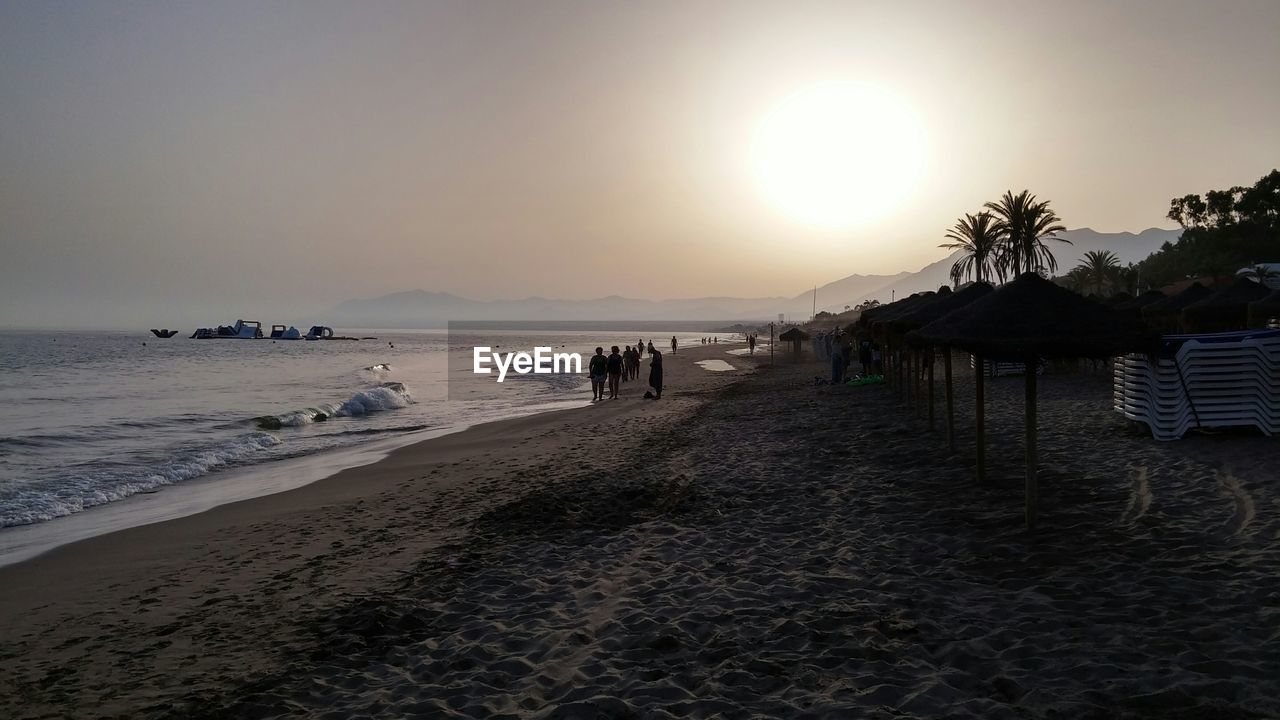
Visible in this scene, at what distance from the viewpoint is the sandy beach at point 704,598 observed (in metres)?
4.20

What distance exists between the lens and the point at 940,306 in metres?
12.8

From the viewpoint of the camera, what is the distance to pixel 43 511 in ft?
34.2

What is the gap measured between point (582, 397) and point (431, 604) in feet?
68.3

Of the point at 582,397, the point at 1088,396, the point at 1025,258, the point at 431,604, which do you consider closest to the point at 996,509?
the point at 431,604

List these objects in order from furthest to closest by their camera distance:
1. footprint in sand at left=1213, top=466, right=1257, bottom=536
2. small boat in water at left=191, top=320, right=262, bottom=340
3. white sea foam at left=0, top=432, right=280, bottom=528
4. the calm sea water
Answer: small boat in water at left=191, top=320, right=262, bottom=340 < the calm sea water < white sea foam at left=0, top=432, right=280, bottom=528 < footprint in sand at left=1213, top=466, right=1257, bottom=536

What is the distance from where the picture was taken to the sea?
35.6 ft

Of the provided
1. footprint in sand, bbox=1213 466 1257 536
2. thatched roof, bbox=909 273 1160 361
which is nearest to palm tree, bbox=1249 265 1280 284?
footprint in sand, bbox=1213 466 1257 536

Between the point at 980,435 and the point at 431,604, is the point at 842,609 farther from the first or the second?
the point at 980,435

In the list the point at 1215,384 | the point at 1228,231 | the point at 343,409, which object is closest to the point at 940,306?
the point at 1215,384

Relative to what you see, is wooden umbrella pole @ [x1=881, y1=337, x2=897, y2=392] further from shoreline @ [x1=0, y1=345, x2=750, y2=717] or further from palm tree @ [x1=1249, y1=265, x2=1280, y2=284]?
palm tree @ [x1=1249, y1=265, x2=1280, y2=284]

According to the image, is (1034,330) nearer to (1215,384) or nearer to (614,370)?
(1215,384)

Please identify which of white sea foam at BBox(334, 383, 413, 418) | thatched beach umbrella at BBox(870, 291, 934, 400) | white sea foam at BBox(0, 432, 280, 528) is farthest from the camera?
white sea foam at BBox(334, 383, 413, 418)

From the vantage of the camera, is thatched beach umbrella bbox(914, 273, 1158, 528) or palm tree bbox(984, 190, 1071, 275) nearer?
thatched beach umbrella bbox(914, 273, 1158, 528)

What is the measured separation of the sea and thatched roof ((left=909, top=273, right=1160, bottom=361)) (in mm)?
10930
